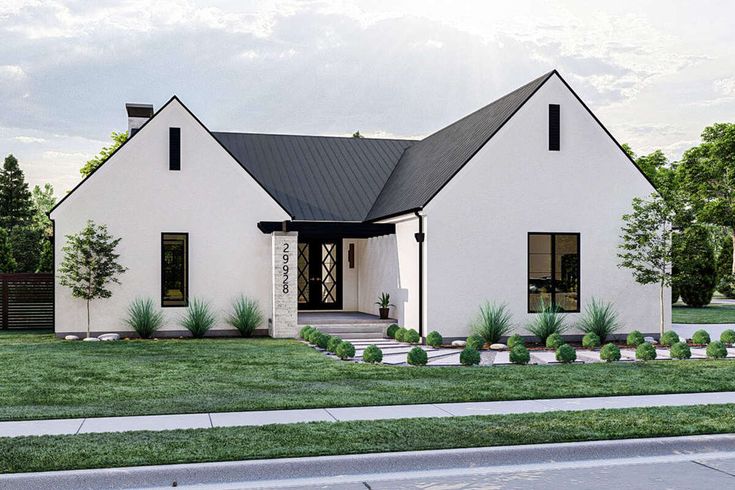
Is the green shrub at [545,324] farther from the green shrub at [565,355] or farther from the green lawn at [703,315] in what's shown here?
the green lawn at [703,315]

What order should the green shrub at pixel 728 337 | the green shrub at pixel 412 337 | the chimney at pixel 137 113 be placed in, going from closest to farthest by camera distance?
the green shrub at pixel 728 337 → the green shrub at pixel 412 337 → the chimney at pixel 137 113

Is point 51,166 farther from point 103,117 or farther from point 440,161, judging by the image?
point 440,161

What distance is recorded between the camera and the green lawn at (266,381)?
979cm

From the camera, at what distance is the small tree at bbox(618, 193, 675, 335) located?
18.3m

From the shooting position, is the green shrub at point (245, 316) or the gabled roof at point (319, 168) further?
the gabled roof at point (319, 168)

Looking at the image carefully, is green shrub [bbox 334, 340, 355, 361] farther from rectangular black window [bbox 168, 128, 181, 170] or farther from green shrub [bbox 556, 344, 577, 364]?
rectangular black window [bbox 168, 128, 181, 170]

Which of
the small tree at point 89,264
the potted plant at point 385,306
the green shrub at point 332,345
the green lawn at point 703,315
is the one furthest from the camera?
the green lawn at point 703,315

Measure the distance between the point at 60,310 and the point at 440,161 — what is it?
10947 millimetres

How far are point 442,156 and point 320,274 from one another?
6518mm

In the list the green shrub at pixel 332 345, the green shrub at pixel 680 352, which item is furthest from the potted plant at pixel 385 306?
the green shrub at pixel 680 352

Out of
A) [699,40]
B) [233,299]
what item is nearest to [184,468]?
[233,299]

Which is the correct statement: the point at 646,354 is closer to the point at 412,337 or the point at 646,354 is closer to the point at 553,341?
the point at 553,341

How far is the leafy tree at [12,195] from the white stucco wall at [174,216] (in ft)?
131

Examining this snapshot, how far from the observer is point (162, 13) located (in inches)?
882
